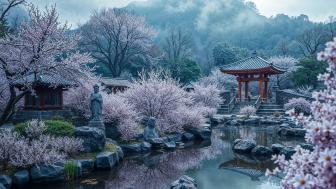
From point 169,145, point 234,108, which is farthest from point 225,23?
point 169,145

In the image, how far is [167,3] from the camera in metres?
122

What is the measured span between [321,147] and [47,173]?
29.0 feet

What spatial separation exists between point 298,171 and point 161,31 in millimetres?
106551

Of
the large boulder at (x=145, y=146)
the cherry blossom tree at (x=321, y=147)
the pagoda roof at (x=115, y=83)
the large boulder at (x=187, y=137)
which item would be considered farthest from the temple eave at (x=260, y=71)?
the cherry blossom tree at (x=321, y=147)

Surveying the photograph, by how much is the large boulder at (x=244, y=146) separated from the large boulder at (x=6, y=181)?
9.86 m

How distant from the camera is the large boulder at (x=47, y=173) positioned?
9391 millimetres

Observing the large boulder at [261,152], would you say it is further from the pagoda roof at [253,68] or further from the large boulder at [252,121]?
the pagoda roof at [253,68]

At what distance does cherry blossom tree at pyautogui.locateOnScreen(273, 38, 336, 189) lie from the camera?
2209 millimetres

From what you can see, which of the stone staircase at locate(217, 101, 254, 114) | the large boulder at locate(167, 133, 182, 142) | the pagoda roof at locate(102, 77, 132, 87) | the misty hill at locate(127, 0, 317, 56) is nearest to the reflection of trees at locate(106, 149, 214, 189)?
the large boulder at locate(167, 133, 182, 142)

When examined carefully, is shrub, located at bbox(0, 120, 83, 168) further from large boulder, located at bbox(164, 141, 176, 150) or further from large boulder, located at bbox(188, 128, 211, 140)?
large boulder, located at bbox(188, 128, 211, 140)

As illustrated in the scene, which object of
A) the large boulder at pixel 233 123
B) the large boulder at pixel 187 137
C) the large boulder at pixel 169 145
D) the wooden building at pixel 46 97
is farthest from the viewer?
the large boulder at pixel 233 123

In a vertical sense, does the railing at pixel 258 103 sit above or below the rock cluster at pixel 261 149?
above

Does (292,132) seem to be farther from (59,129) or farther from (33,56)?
(33,56)

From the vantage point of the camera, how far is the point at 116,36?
41.3m
